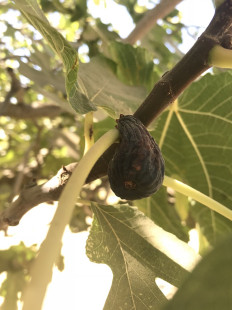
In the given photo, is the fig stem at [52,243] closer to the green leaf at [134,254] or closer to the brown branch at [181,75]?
the brown branch at [181,75]

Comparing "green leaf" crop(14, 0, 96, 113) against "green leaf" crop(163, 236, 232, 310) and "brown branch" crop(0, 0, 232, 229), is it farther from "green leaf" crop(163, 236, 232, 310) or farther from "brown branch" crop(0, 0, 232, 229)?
"green leaf" crop(163, 236, 232, 310)

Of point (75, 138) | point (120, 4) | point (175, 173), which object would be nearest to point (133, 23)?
point (120, 4)

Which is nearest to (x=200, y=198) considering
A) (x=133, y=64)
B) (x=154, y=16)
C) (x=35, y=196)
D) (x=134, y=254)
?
(x=134, y=254)

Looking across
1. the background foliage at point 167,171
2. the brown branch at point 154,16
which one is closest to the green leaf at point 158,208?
the background foliage at point 167,171

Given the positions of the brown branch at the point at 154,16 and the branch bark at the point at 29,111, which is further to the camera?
the branch bark at the point at 29,111

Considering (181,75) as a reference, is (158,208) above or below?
below

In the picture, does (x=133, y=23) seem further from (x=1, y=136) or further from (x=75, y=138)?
(x=1, y=136)

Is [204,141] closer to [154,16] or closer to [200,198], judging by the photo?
[200,198]
